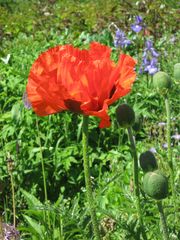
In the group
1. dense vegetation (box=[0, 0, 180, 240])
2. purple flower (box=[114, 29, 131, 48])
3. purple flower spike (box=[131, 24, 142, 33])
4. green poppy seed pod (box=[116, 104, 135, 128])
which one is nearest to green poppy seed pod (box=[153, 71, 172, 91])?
green poppy seed pod (box=[116, 104, 135, 128])

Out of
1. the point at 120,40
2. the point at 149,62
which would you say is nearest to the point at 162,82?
the point at 149,62

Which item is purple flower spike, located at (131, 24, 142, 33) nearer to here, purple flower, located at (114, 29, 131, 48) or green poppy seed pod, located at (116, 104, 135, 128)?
purple flower, located at (114, 29, 131, 48)

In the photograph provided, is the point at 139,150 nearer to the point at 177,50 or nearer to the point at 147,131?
the point at 147,131

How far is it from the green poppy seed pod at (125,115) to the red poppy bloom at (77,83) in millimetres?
37

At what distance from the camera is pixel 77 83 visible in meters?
1.11

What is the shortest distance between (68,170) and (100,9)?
5662mm

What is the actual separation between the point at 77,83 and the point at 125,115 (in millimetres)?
133

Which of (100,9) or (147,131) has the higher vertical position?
(100,9)

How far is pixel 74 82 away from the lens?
1110 millimetres

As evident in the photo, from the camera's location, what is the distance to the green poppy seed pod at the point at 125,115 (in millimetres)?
1167

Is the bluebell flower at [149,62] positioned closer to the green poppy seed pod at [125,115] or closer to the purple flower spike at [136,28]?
the purple flower spike at [136,28]

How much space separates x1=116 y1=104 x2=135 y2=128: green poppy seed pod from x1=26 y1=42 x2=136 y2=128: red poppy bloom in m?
0.04

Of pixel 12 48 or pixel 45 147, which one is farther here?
pixel 12 48

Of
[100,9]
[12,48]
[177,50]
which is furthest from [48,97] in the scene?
[100,9]
